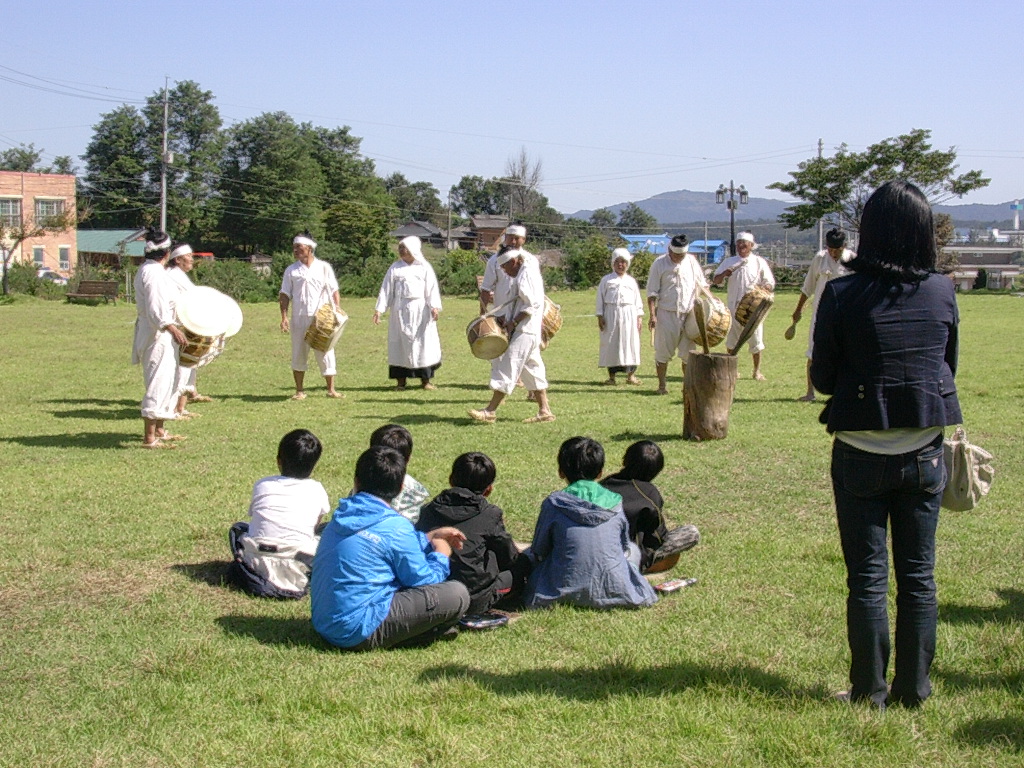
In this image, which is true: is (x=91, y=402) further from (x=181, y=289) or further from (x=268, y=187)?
(x=268, y=187)

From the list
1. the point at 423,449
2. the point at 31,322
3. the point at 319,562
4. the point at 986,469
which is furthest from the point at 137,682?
the point at 31,322

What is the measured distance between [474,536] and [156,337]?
5.27m

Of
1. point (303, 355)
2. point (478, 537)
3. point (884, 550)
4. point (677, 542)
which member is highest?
point (303, 355)

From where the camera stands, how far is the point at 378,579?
4.76 metres

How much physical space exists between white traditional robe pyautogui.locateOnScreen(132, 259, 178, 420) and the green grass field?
18.3 inches

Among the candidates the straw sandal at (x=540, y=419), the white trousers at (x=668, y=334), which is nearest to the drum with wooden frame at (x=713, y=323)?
the white trousers at (x=668, y=334)

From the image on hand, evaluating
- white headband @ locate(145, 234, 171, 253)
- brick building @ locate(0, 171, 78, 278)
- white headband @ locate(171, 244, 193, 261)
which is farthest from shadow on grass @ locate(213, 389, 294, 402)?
brick building @ locate(0, 171, 78, 278)

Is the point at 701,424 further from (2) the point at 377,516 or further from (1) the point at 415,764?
(1) the point at 415,764

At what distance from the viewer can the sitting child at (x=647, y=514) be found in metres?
5.68

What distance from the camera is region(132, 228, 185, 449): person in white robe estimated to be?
30.6 ft

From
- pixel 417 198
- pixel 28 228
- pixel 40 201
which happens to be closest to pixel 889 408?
pixel 28 228

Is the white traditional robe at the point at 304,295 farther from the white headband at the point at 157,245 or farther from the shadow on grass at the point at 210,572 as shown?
Answer: the shadow on grass at the point at 210,572

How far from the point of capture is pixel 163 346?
951 cm

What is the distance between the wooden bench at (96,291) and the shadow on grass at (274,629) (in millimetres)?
34364
